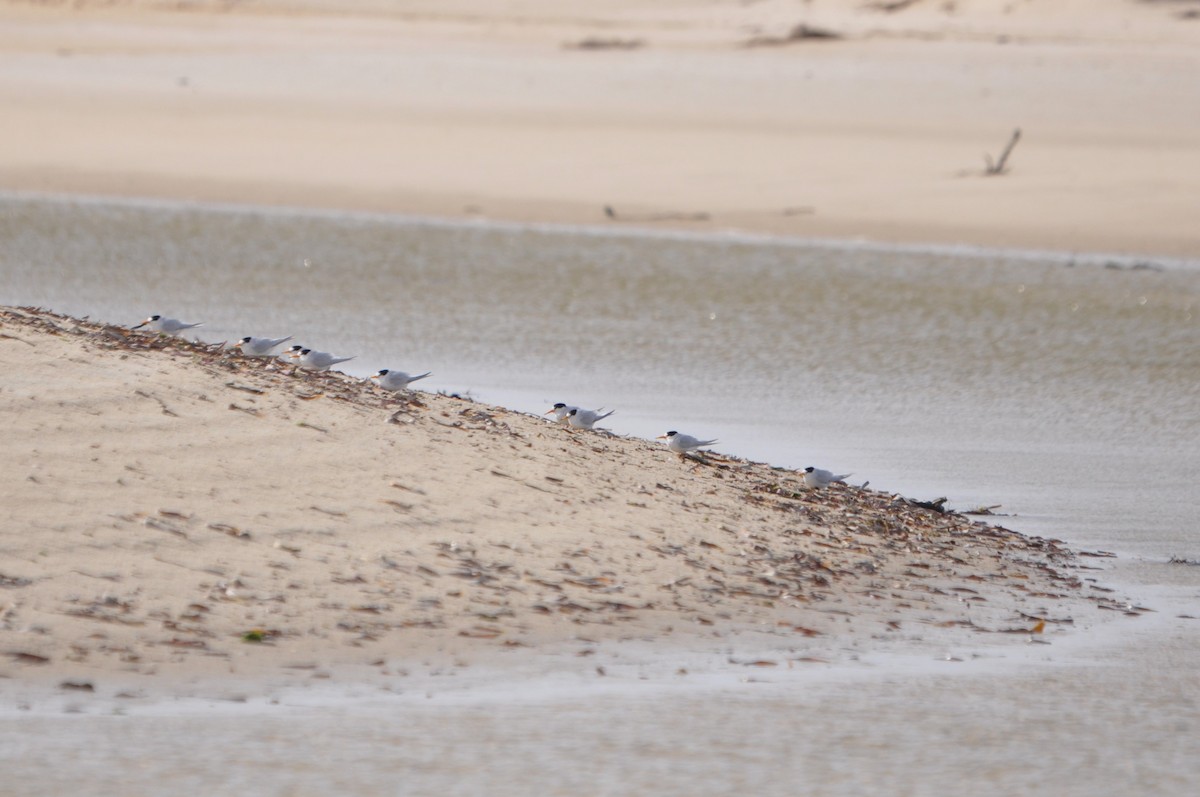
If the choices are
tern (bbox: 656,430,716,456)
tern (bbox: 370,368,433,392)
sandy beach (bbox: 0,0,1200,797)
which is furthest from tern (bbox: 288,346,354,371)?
tern (bbox: 656,430,716,456)

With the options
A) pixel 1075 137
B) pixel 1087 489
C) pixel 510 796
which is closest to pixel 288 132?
pixel 1075 137

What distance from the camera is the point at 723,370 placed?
1049 centimetres

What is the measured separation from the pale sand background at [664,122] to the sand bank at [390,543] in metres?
10.4

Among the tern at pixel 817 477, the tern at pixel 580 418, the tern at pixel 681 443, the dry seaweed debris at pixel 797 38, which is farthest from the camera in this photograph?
the dry seaweed debris at pixel 797 38

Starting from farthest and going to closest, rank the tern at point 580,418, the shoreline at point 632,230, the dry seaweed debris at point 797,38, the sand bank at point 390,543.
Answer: the dry seaweed debris at point 797,38 < the shoreline at point 632,230 < the tern at point 580,418 < the sand bank at point 390,543

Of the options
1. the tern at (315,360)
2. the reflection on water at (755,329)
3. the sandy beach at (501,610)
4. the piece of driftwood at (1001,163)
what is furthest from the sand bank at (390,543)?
the piece of driftwood at (1001,163)

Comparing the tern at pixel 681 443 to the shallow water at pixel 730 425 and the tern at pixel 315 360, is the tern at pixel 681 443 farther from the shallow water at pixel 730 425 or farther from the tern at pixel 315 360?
the tern at pixel 315 360

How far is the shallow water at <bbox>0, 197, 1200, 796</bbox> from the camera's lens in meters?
4.30

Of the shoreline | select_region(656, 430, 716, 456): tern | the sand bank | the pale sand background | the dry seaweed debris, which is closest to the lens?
the sand bank

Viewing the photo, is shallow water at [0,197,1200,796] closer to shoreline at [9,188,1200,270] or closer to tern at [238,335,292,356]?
shoreline at [9,188,1200,270]

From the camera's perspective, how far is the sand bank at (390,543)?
16.3ft

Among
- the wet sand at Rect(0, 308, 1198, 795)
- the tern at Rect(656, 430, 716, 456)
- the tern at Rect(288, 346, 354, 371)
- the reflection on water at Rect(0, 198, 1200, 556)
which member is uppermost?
the reflection on water at Rect(0, 198, 1200, 556)

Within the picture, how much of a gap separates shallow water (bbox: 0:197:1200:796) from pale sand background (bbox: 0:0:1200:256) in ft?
5.10

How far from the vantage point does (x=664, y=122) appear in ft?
73.3
